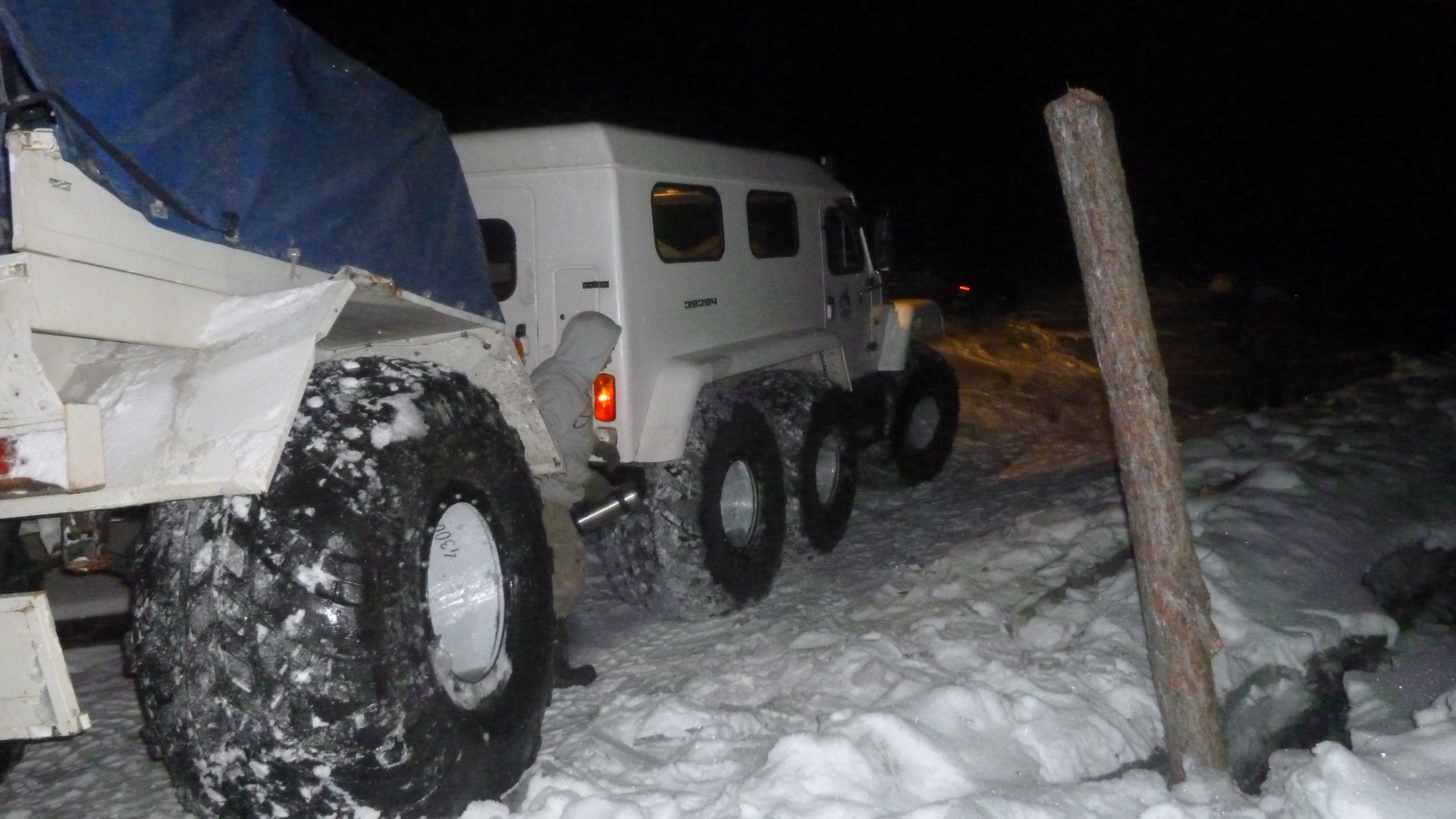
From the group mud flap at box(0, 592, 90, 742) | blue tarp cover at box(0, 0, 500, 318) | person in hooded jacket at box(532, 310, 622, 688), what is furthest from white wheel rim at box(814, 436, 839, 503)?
mud flap at box(0, 592, 90, 742)

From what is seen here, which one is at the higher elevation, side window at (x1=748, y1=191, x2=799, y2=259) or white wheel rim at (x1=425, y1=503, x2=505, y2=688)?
side window at (x1=748, y1=191, x2=799, y2=259)

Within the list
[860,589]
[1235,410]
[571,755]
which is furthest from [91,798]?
[1235,410]

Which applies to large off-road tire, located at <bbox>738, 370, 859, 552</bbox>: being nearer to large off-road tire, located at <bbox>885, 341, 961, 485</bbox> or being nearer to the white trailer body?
large off-road tire, located at <bbox>885, 341, 961, 485</bbox>

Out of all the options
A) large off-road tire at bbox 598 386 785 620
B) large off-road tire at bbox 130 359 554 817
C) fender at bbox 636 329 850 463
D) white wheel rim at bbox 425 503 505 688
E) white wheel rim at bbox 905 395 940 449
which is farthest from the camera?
white wheel rim at bbox 905 395 940 449

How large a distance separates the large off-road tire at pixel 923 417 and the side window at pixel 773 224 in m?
2.08

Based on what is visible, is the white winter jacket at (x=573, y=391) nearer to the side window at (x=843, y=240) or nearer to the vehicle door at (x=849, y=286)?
the vehicle door at (x=849, y=286)

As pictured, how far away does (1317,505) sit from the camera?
7125 mm

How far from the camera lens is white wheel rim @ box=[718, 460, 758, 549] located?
662 centimetres

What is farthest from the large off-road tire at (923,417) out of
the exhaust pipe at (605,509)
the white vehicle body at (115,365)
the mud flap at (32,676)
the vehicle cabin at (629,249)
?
the mud flap at (32,676)

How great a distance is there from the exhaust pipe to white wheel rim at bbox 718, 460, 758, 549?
997mm

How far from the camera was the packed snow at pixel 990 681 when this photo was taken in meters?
3.89

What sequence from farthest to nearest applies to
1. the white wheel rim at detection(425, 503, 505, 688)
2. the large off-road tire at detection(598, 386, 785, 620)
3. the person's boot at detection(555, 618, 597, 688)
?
the large off-road tire at detection(598, 386, 785, 620), the person's boot at detection(555, 618, 597, 688), the white wheel rim at detection(425, 503, 505, 688)

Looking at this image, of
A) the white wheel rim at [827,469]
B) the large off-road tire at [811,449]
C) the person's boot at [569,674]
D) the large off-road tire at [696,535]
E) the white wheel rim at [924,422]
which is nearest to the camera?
the person's boot at [569,674]

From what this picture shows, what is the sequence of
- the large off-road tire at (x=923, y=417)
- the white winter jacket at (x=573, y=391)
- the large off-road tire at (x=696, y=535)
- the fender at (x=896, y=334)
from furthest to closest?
1. the large off-road tire at (x=923, y=417)
2. the fender at (x=896, y=334)
3. the large off-road tire at (x=696, y=535)
4. the white winter jacket at (x=573, y=391)
